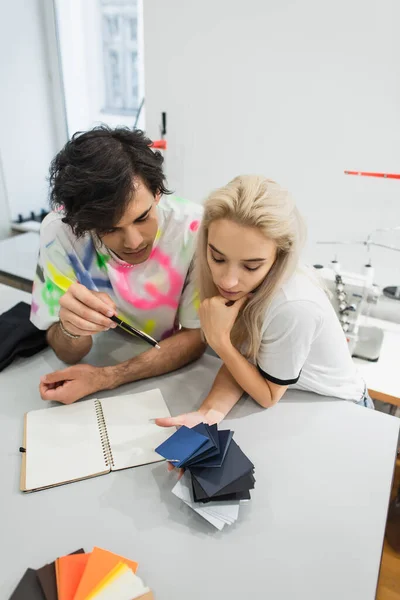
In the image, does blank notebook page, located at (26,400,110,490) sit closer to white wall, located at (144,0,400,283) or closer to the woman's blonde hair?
the woman's blonde hair

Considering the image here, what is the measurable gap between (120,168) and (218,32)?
1289 millimetres

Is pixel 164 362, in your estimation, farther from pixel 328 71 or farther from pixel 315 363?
pixel 328 71

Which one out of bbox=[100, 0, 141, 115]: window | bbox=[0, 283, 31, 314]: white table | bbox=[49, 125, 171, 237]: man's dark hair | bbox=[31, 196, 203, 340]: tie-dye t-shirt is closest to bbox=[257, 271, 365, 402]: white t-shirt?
bbox=[31, 196, 203, 340]: tie-dye t-shirt

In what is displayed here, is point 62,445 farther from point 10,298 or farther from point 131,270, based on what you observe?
point 10,298

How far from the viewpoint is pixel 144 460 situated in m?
0.83

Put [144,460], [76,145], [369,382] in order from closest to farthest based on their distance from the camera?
[144,460], [76,145], [369,382]

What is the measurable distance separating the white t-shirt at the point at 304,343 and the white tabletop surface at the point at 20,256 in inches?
54.3

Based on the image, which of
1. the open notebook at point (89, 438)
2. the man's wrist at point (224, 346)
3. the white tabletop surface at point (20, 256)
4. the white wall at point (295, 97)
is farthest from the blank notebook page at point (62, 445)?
the white wall at point (295, 97)

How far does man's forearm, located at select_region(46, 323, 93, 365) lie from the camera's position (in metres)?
1.08

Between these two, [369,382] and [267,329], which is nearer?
[267,329]

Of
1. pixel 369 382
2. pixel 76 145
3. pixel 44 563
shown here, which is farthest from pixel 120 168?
pixel 369 382

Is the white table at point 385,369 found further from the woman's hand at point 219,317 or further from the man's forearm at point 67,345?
the man's forearm at point 67,345

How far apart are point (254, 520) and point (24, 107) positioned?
8.58 feet

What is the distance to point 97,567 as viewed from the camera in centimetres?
62
